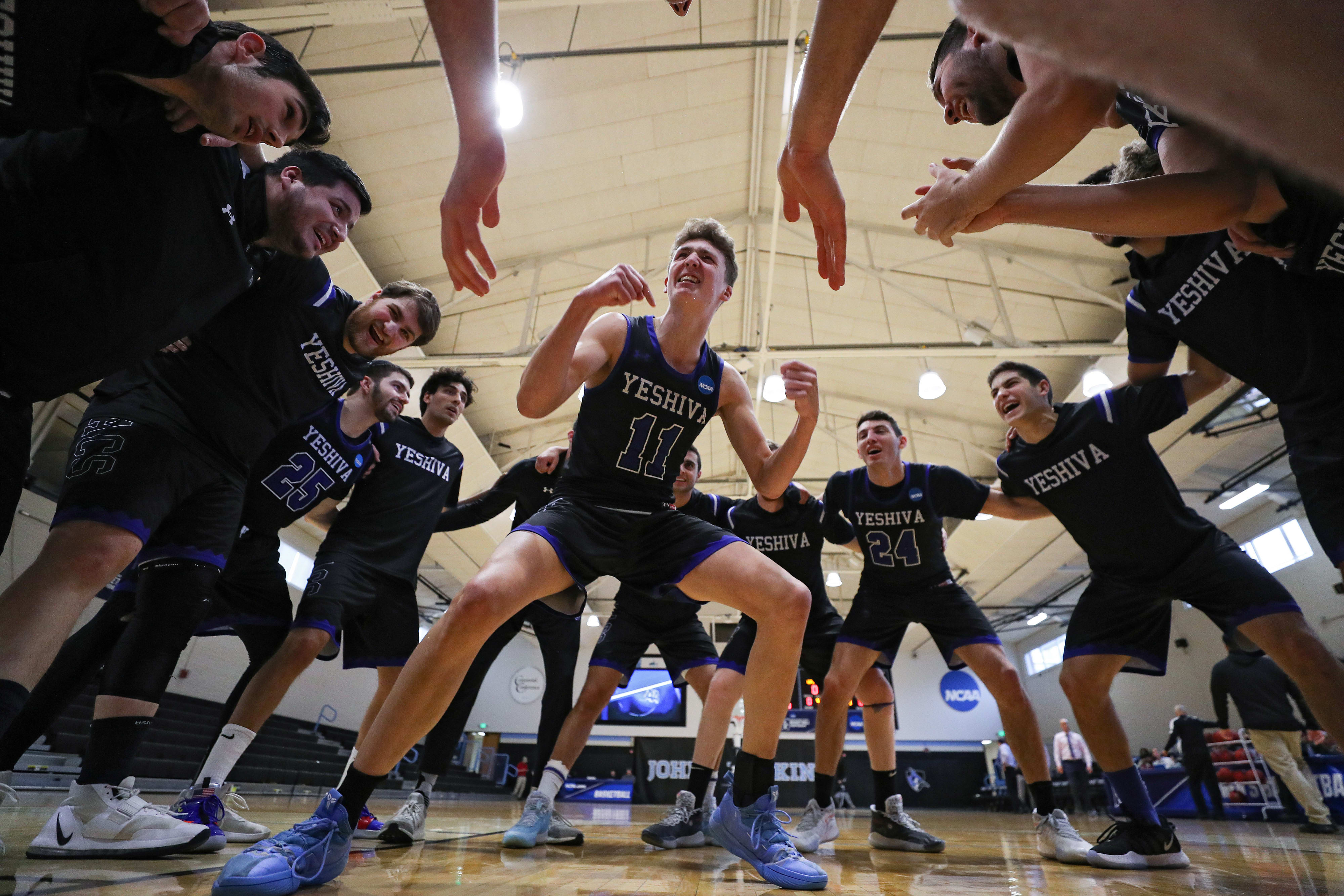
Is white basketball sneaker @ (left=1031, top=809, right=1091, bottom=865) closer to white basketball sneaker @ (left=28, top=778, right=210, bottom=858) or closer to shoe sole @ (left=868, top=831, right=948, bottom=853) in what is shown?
shoe sole @ (left=868, top=831, right=948, bottom=853)

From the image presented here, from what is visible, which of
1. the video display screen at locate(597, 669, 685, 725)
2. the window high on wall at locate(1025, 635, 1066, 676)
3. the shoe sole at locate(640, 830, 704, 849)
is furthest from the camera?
the window high on wall at locate(1025, 635, 1066, 676)

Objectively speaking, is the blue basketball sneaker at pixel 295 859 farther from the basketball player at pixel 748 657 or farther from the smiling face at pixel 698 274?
the smiling face at pixel 698 274

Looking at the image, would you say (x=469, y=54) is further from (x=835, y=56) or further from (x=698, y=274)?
(x=698, y=274)

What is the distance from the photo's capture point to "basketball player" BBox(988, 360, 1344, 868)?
91.4 inches

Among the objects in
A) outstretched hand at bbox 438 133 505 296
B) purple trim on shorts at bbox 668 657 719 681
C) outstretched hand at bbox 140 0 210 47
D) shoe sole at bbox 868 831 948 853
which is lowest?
shoe sole at bbox 868 831 948 853

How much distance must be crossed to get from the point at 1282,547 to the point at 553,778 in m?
14.3

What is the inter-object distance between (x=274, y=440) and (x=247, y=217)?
124cm

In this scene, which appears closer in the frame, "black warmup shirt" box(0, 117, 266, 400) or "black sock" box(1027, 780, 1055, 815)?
"black warmup shirt" box(0, 117, 266, 400)

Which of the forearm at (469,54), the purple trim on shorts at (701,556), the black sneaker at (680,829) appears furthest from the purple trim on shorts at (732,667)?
the forearm at (469,54)

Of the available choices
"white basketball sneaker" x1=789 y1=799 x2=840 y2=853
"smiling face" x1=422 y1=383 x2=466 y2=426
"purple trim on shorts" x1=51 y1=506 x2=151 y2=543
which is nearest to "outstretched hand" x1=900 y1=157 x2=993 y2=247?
"purple trim on shorts" x1=51 y1=506 x2=151 y2=543

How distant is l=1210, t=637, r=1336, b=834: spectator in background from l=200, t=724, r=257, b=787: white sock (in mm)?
7020

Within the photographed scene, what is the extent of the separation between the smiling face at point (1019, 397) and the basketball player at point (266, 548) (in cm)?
251

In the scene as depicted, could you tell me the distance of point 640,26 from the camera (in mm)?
6867

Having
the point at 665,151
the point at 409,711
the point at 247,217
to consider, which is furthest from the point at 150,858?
the point at 665,151
